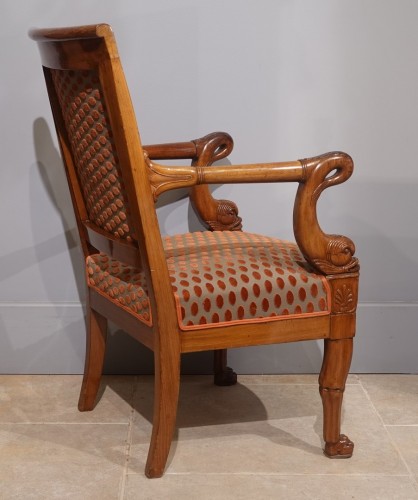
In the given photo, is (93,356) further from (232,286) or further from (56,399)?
(232,286)

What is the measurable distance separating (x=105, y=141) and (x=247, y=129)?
843mm

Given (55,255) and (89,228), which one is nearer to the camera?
(89,228)

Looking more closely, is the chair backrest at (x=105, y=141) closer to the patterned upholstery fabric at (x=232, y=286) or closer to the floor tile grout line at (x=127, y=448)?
the patterned upholstery fabric at (x=232, y=286)

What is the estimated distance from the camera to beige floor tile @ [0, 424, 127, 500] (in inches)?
92.1

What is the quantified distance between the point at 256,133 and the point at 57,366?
3.40 feet

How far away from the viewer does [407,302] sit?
10.4ft

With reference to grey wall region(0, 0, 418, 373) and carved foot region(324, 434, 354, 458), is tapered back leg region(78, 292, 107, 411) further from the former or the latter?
carved foot region(324, 434, 354, 458)

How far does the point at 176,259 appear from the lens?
2.43 m

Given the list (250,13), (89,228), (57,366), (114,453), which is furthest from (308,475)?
(250,13)

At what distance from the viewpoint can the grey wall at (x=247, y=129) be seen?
9.58 feet

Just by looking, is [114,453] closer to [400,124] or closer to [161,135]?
[161,135]

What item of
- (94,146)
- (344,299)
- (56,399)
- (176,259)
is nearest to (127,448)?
(56,399)

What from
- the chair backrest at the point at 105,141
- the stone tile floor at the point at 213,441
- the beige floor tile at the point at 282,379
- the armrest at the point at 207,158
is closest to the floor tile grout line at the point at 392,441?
the stone tile floor at the point at 213,441

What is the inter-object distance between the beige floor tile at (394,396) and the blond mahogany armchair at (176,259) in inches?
14.4
